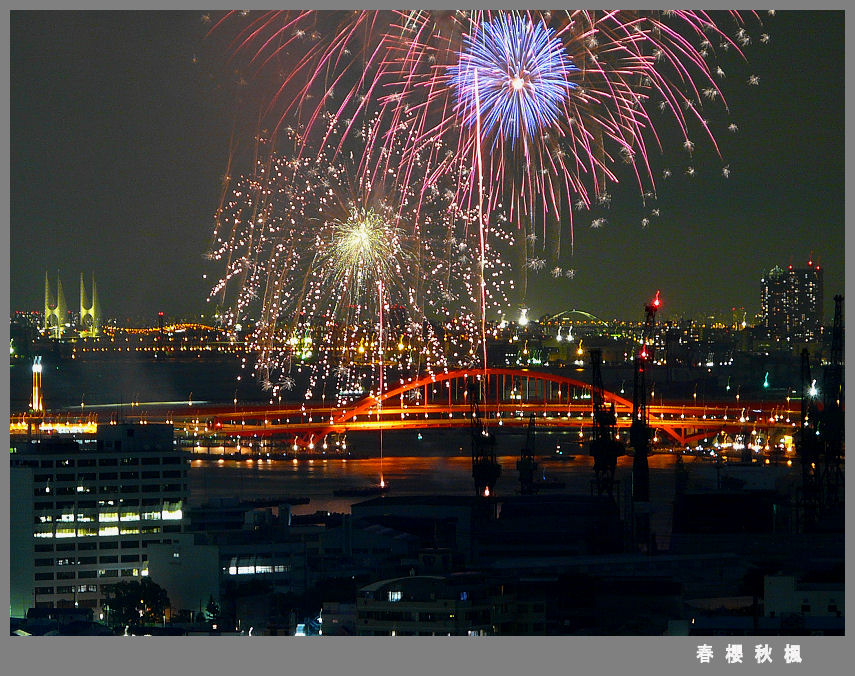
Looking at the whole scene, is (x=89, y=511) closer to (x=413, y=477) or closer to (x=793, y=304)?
(x=413, y=477)

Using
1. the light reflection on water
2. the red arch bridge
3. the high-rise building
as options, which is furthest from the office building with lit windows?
the high-rise building

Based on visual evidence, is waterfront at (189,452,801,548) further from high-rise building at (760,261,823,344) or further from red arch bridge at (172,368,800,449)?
high-rise building at (760,261,823,344)

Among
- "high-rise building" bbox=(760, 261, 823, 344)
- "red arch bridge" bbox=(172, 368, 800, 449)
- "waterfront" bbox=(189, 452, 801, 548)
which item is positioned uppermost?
"high-rise building" bbox=(760, 261, 823, 344)

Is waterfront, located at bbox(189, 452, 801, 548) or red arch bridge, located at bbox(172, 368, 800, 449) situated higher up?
red arch bridge, located at bbox(172, 368, 800, 449)

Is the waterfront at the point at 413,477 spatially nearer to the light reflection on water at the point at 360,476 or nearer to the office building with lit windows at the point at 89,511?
the light reflection on water at the point at 360,476

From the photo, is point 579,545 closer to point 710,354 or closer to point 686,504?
point 686,504

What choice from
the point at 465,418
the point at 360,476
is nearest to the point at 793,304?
the point at 465,418
